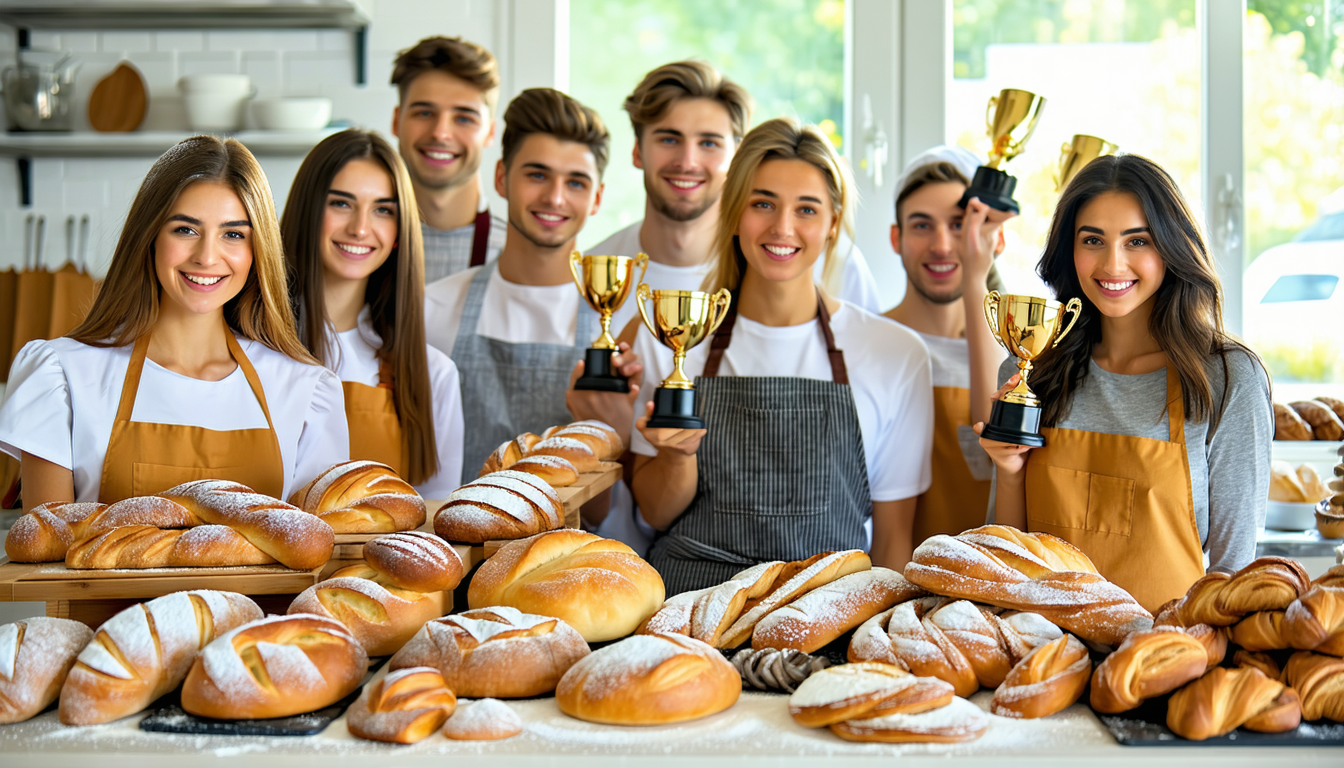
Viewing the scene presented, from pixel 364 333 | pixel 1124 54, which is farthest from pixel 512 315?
pixel 1124 54

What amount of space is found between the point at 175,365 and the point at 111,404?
A: 0.53 feet

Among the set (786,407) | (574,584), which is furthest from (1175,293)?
(574,584)

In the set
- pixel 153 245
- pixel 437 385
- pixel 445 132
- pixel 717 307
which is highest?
pixel 445 132

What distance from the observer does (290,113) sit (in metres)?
4.38

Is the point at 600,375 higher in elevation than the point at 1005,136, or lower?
lower

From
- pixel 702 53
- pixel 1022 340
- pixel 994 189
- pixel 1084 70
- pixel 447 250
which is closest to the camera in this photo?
pixel 1022 340

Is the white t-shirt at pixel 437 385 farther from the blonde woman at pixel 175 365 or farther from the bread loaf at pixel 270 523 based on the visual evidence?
the bread loaf at pixel 270 523

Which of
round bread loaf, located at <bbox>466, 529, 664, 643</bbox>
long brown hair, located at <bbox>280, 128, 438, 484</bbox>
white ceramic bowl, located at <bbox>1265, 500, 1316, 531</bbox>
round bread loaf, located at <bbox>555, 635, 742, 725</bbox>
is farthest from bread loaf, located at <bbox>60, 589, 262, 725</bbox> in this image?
white ceramic bowl, located at <bbox>1265, 500, 1316, 531</bbox>

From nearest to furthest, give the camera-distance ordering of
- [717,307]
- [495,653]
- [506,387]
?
[495,653] → [717,307] → [506,387]

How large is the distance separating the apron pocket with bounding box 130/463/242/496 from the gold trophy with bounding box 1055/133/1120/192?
2222mm

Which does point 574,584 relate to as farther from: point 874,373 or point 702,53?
point 702,53

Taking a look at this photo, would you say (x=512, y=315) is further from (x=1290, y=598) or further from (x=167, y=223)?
(x=1290, y=598)

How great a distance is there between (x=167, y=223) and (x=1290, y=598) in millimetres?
2245

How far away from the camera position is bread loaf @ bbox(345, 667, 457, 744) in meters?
1.19
